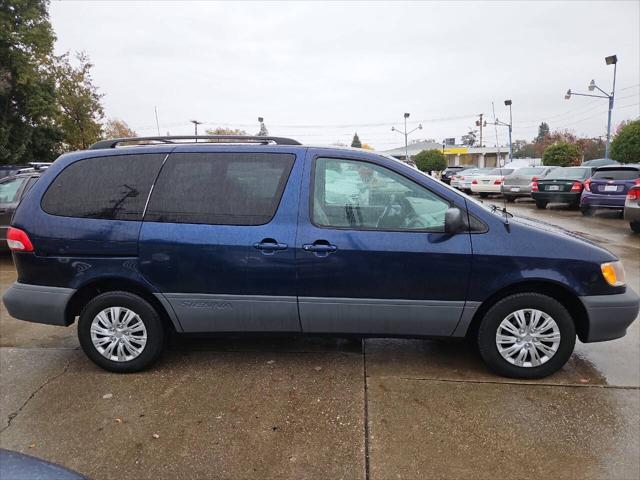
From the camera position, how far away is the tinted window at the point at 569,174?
13914mm

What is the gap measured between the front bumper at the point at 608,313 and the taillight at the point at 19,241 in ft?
13.3

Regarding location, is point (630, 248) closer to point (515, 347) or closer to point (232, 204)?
point (515, 347)

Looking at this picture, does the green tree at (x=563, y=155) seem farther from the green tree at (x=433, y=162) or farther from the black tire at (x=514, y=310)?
the black tire at (x=514, y=310)

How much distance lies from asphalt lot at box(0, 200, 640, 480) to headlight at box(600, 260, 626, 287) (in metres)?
0.74

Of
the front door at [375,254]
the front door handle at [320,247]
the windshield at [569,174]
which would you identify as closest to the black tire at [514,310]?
the front door at [375,254]

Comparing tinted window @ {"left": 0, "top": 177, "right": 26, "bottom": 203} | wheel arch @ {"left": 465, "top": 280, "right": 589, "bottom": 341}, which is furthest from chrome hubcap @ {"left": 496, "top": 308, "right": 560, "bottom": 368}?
tinted window @ {"left": 0, "top": 177, "right": 26, "bottom": 203}

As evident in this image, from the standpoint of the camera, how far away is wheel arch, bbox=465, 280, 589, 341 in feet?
10.5

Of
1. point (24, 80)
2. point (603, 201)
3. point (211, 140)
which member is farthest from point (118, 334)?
point (24, 80)

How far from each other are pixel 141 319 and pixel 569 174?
47.2 feet

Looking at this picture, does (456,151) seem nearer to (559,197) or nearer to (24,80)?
(559,197)

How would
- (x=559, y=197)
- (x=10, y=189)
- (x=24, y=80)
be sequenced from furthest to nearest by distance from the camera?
1. (x=24, y=80)
2. (x=559, y=197)
3. (x=10, y=189)

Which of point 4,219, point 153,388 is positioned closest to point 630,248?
point 153,388

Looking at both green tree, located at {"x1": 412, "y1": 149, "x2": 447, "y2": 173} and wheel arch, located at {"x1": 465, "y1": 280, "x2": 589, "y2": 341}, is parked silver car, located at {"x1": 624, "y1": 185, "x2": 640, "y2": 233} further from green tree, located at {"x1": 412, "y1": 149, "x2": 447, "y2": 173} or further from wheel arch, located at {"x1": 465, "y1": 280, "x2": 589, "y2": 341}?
Answer: green tree, located at {"x1": 412, "y1": 149, "x2": 447, "y2": 173}

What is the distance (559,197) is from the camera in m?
13.8
